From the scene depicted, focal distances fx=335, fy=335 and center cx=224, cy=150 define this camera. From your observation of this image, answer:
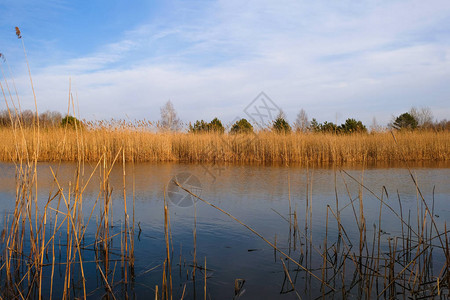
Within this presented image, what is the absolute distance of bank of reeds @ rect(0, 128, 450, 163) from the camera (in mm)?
9703

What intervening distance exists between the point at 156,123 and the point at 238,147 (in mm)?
2854

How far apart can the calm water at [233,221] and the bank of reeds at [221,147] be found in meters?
3.38

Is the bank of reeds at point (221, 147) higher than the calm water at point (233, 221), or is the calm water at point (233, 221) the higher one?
the bank of reeds at point (221, 147)

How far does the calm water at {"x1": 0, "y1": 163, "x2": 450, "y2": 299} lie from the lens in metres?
2.04

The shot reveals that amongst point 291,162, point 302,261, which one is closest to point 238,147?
point 291,162

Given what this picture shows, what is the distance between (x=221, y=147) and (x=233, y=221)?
22.1 feet

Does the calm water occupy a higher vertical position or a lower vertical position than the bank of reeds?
lower

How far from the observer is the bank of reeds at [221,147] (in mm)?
9703

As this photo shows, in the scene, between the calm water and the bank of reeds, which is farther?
the bank of reeds

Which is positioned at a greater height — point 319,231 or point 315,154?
point 315,154

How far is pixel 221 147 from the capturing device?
395 inches

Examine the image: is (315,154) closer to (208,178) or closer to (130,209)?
(208,178)

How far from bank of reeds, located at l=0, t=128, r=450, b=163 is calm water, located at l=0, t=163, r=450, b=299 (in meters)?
3.38

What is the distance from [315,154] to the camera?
9.92 meters
